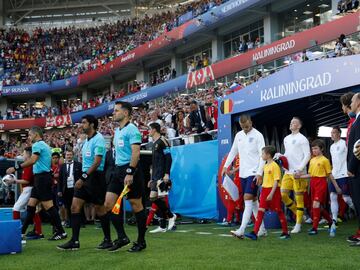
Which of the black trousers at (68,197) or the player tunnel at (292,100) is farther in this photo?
Result: the black trousers at (68,197)

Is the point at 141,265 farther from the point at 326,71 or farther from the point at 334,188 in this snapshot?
the point at 326,71

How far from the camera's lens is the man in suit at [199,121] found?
13828 mm

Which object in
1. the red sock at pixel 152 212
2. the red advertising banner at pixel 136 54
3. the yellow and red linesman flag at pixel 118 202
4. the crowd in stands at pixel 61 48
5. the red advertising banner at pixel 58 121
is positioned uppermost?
the crowd in stands at pixel 61 48

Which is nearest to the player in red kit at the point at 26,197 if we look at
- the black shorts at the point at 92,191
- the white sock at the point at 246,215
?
the black shorts at the point at 92,191

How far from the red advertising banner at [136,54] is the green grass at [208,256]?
27633 mm

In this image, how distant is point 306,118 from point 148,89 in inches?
996

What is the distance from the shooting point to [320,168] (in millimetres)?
8680

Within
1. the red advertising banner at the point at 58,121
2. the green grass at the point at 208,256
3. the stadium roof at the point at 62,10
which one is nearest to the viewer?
the green grass at the point at 208,256

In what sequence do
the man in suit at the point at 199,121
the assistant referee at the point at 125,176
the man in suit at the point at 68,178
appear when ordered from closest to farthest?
1. the assistant referee at the point at 125,176
2. the man in suit at the point at 68,178
3. the man in suit at the point at 199,121

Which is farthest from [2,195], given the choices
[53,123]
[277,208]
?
[53,123]

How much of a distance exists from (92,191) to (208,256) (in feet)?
6.94

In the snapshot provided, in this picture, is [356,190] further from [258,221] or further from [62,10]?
[62,10]

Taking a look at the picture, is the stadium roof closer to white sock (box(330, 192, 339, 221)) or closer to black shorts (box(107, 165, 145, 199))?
white sock (box(330, 192, 339, 221))

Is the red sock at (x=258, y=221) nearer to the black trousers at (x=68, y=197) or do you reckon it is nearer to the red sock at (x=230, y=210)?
the red sock at (x=230, y=210)
